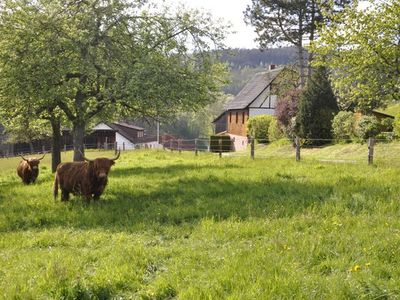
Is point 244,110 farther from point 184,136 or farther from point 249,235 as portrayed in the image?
point 184,136

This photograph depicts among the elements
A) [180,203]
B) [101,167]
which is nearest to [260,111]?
[101,167]

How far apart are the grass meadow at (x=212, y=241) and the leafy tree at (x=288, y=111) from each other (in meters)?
A: 20.0

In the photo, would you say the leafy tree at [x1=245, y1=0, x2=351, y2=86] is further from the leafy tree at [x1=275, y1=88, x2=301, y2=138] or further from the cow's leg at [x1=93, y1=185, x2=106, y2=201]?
the cow's leg at [x1=93, y1=185, x2=106, y2=201]

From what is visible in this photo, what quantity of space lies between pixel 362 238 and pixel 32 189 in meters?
12.1

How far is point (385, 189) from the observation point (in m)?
11.3

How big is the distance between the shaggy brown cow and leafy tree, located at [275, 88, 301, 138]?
2294cm

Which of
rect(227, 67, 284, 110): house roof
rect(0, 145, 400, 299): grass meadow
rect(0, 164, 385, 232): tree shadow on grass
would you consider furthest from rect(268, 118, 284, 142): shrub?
rect(0, 145, 400, 299): grass meadow

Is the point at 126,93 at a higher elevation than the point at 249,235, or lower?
higher

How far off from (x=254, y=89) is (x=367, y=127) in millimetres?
27764

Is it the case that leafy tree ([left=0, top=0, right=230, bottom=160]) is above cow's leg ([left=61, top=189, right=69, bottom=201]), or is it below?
above

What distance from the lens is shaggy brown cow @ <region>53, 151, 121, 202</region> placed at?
12117 mm

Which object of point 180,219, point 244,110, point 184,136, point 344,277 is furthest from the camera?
Answer: point 184,136

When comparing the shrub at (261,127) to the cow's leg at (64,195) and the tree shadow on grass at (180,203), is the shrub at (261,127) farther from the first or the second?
the cow's leg at (64,195)

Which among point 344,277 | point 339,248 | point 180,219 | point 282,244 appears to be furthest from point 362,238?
point 180,219
